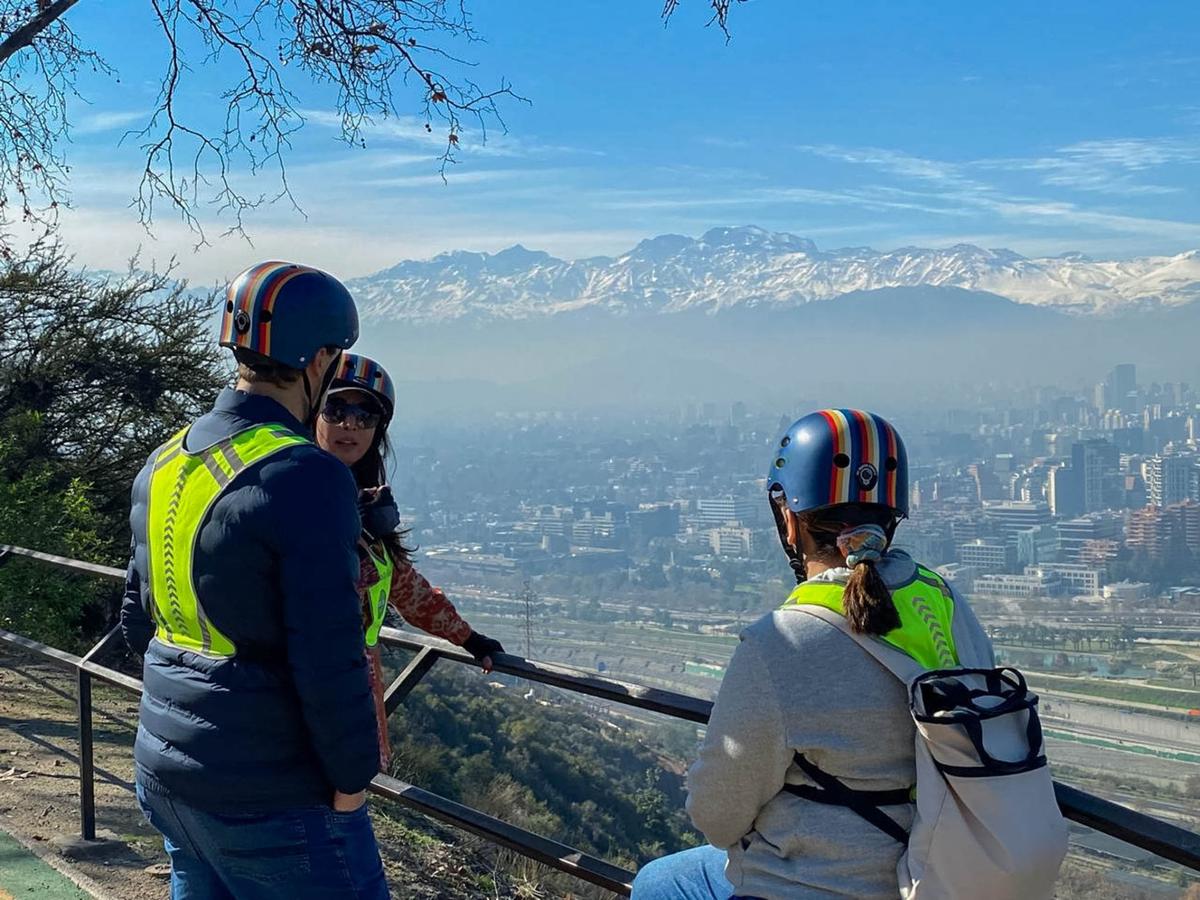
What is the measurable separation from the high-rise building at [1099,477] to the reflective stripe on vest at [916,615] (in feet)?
347

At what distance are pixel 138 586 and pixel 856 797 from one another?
1.69 meters

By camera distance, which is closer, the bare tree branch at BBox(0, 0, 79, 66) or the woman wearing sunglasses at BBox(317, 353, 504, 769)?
the woman wearing sunglasses at BBox(317, 353, 504, 769)

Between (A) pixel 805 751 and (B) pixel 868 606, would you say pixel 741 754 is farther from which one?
(B) pixel 868 606

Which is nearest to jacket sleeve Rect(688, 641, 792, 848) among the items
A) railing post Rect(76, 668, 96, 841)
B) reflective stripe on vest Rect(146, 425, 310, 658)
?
reflective stripe on vest Rect(146, 425, 310, 658)

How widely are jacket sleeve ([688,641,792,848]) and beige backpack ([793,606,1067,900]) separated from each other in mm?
210

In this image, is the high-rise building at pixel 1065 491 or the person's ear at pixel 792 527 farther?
the high-rise building at pixel 1065 491

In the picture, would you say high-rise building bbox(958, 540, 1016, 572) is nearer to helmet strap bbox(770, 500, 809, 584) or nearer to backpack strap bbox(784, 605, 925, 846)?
helmet strap bbox(770, 500, 809, 584)

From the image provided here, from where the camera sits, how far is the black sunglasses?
3566mm

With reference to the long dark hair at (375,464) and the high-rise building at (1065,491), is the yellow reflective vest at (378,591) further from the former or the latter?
the high-rise building at (1065,491)

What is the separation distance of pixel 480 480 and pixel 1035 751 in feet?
489

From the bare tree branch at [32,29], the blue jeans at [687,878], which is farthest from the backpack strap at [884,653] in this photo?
the bare tree branch at [32,29]

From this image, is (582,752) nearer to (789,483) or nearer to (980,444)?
(789,483)

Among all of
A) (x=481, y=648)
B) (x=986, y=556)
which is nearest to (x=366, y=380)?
(x=481, y=648)

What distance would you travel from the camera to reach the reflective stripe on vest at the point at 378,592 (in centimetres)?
314
